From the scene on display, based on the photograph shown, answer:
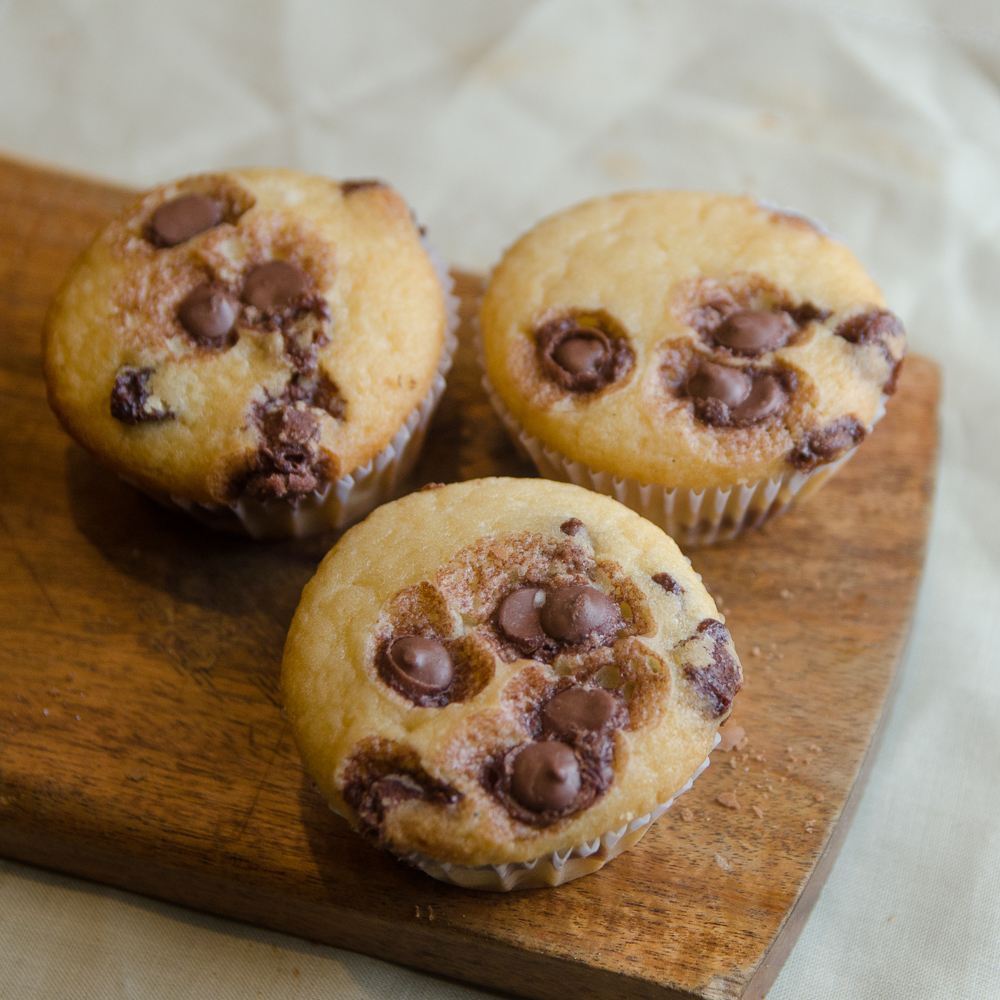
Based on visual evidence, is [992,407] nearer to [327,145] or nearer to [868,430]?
[868,430]

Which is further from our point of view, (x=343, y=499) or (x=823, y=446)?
(x=343, y=499)

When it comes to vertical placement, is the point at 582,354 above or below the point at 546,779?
above

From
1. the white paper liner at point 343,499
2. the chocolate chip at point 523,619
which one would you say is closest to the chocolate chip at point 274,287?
the white paper liner at point 343,499

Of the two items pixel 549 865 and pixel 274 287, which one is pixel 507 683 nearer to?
pixel 549 865

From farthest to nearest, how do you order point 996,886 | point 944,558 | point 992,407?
1. point 992,407
2. point 944,558
3. point 996,886

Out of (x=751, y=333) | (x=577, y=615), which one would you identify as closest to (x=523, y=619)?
(x=577, y=615)

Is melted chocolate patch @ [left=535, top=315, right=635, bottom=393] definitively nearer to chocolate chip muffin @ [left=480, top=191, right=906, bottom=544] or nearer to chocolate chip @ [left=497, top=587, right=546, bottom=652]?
chocolate chip muffin @ [left=480, top=191, right=906, bottom=544]

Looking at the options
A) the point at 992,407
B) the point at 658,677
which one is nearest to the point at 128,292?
the point at 658,677

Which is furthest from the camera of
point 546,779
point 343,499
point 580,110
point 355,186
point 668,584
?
point 580,110
